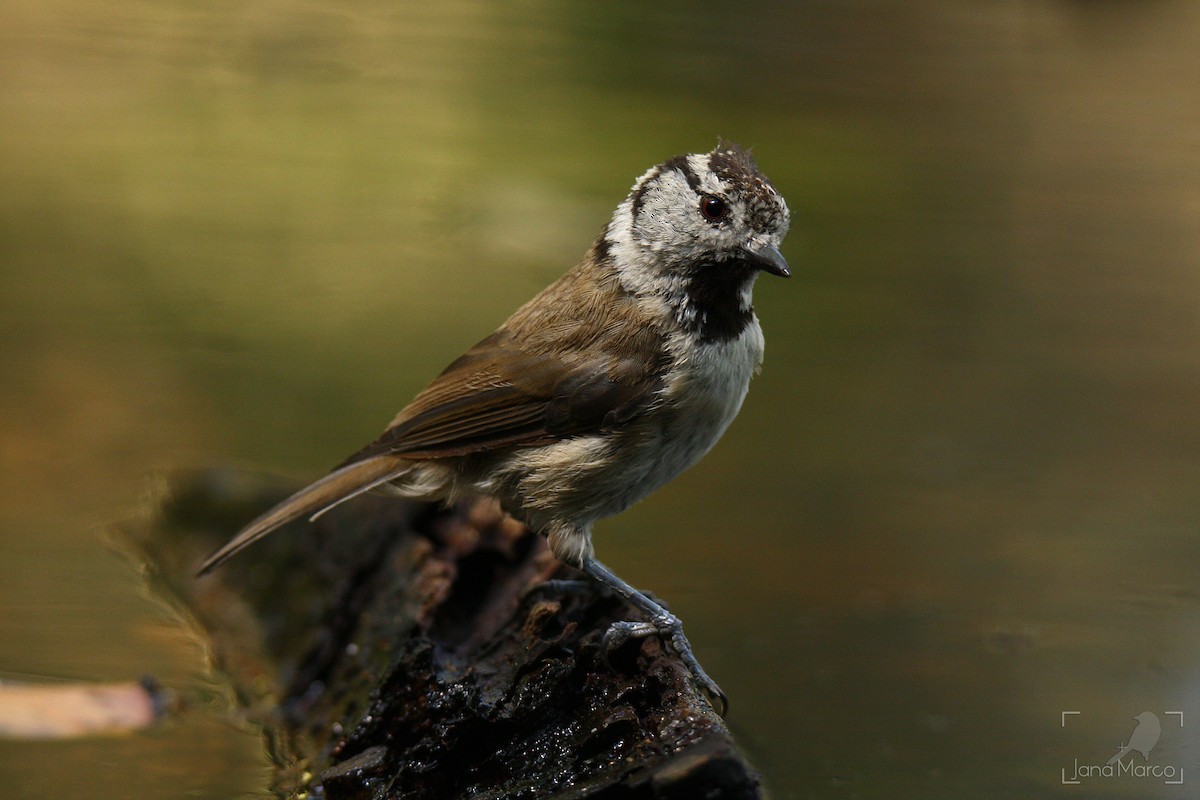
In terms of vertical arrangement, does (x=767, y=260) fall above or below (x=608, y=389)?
above

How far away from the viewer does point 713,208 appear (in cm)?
371

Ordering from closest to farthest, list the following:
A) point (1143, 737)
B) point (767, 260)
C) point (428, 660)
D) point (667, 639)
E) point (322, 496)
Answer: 1. point (428, 660)
2. point (667, 639)
3. point (767, 260)
4. point (322, 496)
5. point (1143, 737)

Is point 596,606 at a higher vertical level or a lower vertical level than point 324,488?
lower

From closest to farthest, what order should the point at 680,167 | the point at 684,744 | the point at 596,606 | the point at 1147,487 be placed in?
the point at 684,744 < the point at 596,606 < the point at 680,167 < the point at 1147,487

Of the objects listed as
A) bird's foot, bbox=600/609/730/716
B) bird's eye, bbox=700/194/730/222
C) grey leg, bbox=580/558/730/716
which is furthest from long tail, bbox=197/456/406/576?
bird's eye, bbox=700/194/730/222

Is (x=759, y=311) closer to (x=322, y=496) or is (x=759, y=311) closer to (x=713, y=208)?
(x=713, y=208)

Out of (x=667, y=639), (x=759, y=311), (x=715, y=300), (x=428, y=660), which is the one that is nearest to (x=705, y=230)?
(x=715, y=300)

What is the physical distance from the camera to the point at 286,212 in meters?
8.62

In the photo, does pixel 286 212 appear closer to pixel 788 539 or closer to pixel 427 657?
pixel 788 539

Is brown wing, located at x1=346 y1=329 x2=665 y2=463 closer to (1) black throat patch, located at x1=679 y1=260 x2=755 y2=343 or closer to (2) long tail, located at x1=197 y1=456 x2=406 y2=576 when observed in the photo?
(2) long tail, located at x1=197 y1=456 x2=406 y2=576

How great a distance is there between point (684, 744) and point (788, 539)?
109 inches

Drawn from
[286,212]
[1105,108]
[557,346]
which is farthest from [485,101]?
[557,346]

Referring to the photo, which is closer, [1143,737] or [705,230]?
[705,230]

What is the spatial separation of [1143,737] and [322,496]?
2.73 metres
